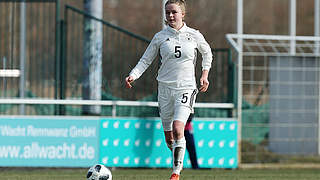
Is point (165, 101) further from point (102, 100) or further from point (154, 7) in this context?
point (154, 7)

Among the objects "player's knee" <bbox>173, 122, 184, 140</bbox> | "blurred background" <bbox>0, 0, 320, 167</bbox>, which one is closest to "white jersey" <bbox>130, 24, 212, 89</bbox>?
"player's knee" <bbox>173, 122, 184, 140</bbox>

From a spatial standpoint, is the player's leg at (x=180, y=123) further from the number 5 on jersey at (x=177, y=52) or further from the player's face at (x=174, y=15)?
the player's face at (x=174, y=15)

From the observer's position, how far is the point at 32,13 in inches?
628

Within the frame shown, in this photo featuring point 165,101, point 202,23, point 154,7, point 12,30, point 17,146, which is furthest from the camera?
point 154,7

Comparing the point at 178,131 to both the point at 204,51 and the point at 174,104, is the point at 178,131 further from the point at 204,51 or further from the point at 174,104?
the point at 204,51

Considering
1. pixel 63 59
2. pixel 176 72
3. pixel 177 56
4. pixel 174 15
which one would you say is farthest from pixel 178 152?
pixel 63 59

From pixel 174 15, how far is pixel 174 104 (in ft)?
3.47

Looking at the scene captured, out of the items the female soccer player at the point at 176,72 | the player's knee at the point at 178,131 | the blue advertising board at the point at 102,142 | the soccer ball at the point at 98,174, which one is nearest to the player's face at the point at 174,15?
the female soccer player at the point at 176,72

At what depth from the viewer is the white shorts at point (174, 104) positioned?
424 inches

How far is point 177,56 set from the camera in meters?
10.9

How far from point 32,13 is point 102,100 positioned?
199 cm

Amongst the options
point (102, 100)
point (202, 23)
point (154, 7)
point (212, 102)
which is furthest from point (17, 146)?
point (154, 7)

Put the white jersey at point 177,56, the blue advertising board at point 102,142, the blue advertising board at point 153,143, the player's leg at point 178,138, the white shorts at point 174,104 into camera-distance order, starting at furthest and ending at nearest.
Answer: the blue advertising board at point 153,143 < the blue advertising board at point 102,142 < the white jersey at point 177,56 < the white shorts at point 174,104 < the player's leg at point 178,138

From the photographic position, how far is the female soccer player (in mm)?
10727
